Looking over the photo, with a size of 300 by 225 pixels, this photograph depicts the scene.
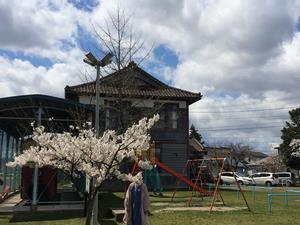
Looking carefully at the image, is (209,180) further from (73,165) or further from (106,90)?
(73,165)

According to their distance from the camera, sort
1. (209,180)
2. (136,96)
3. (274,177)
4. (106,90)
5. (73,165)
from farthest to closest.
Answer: (274,177)
(209,180)
(106,90)
(136,96)
(73,165)

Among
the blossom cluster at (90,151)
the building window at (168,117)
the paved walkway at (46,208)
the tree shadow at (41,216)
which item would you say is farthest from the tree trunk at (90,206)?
the building window at (168,117)

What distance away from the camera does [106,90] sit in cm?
2862

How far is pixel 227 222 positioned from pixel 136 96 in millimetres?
12510

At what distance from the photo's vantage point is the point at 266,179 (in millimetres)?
53344

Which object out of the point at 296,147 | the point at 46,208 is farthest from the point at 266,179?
the point at 46,208

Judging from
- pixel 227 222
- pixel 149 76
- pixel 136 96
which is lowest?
pixel 227 222

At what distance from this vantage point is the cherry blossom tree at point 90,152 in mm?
8859

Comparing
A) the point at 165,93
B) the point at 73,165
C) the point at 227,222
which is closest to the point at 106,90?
the point at 165,93

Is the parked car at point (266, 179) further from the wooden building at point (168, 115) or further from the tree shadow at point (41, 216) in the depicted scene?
the tree shadow at point (41, 216)

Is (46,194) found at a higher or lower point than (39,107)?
lower

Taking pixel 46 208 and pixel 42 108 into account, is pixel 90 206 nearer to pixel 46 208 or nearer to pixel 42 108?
pixel 46 208

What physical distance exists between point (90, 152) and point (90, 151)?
0.06 ft

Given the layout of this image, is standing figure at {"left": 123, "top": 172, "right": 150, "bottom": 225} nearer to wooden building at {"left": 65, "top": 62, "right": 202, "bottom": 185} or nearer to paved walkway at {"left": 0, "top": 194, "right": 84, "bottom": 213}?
paved walkway at {"left": 0, "top": 194, "right": 84, "bottom": 213}
